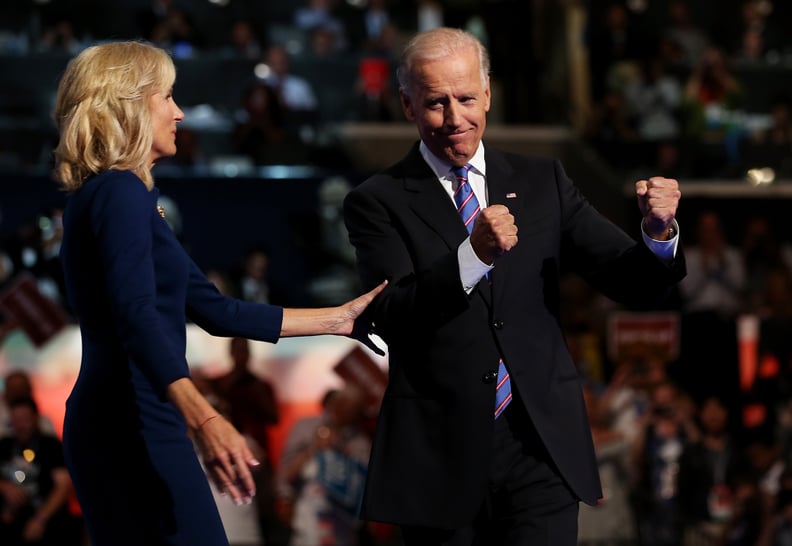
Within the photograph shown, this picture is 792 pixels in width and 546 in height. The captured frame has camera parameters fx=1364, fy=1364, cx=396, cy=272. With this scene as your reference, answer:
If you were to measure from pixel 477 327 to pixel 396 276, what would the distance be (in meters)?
0.22

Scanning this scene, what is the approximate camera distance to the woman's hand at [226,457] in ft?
7.98

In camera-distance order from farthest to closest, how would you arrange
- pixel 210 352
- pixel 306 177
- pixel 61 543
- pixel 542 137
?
1. pixel 542 137
2. pixel 306 177
3. pixel 210 352
4. pixel 61 543

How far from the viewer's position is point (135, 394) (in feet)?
8.70

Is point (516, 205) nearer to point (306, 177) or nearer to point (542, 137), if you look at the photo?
point (306, 177)

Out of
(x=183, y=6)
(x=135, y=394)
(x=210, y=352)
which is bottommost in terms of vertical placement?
(x=210, y=352)

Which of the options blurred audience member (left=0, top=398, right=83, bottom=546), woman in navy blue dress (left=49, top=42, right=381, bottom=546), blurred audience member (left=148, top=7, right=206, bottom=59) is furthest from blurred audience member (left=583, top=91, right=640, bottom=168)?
woman in navy blue dress (left=49, top=42, right=381, bottom=546)

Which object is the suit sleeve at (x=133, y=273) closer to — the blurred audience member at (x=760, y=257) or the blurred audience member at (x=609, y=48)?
the blurred audience member at (x=760, y=257)

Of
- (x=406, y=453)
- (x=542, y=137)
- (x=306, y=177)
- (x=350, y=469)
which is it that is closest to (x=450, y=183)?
(x=406, y=453)

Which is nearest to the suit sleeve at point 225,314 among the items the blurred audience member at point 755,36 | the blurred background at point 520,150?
the blurred background at point 520,150

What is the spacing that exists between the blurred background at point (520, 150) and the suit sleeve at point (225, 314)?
4181 millimetres

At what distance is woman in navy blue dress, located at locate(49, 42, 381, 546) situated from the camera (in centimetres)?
258

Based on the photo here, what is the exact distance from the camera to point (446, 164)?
3.24 meters

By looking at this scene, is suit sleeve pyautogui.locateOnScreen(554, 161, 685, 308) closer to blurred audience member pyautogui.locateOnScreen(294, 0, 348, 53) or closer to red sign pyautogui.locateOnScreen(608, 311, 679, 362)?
red sign pyautogui.locateOnScreen(608, 311, 679, 362)

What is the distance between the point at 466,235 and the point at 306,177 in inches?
238
